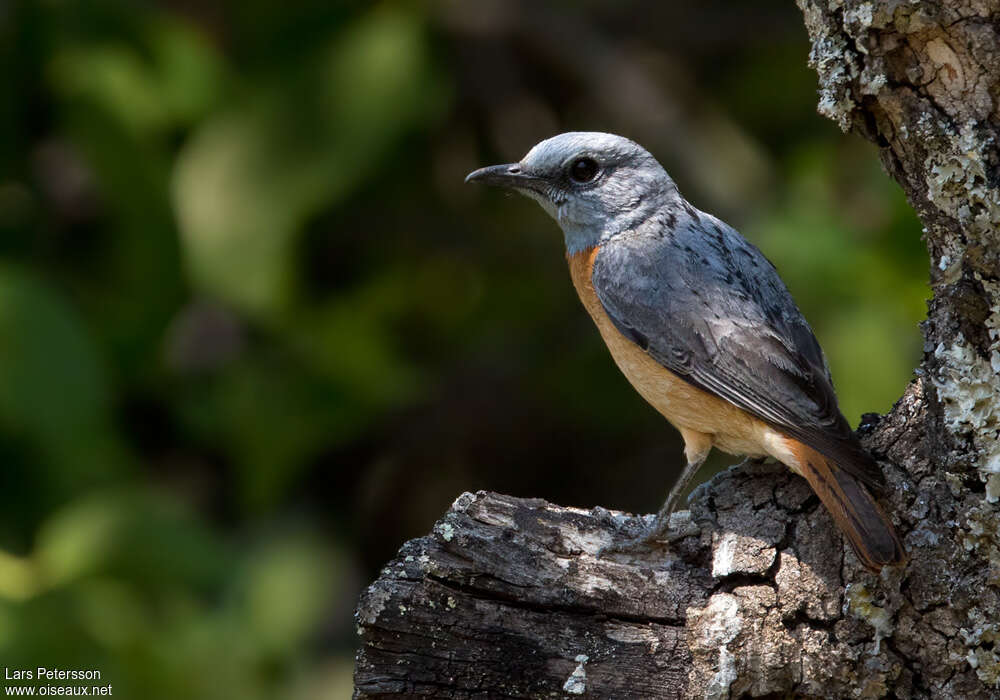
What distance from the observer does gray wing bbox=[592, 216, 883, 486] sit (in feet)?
11.6

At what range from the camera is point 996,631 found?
2.84 meters

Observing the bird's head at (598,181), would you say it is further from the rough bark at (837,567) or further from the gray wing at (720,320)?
the rough bark at (837,567)

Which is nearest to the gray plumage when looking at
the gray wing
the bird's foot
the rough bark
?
the gray wing

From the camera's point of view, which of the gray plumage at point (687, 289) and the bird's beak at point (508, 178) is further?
the bird's beak at point (508, 178)

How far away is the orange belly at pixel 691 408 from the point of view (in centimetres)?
361

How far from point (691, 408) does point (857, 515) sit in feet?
3.22

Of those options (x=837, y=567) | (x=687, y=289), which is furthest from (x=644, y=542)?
(x=687, y=289)

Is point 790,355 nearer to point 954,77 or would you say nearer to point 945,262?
point 945,262

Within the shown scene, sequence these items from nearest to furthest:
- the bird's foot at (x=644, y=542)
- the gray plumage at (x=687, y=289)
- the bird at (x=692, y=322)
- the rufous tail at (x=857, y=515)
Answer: the rufous tail at (x=857, y=515) < the bird's foot at (x=644, y=542) < the bird at (x=692, y=322) < the gray plumage at (x=687, y=289)

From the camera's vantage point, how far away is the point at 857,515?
2.92 m

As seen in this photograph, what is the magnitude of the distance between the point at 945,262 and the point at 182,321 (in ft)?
15.9

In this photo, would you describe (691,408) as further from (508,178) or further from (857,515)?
(508,178)

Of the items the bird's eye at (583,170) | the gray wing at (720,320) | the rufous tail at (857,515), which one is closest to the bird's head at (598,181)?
the bird's eye at (583,170)

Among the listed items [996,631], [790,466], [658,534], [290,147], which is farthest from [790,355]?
[290,147]
